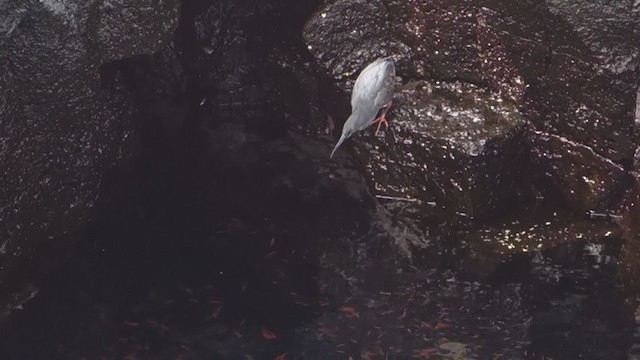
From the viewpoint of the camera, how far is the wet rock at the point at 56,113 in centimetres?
525

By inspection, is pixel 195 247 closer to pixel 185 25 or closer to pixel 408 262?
pixel 408 262

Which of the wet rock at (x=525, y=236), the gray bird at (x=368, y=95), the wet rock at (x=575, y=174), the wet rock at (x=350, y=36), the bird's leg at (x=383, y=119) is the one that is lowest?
the wet rock at (x=525, y=236)

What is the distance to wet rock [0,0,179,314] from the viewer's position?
5.25m

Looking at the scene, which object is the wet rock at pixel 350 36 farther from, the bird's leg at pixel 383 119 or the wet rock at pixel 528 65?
the bird's leg at pixel 383 119

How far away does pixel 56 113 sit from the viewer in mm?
5566

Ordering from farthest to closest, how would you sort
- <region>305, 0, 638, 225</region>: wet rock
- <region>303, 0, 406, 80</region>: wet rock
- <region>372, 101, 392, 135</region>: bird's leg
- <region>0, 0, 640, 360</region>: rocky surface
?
<region>303, 0, 406, 80</region>: wet rock, <region>372, 101, 392, 135</region>: bird's leg, <region>305, 0, 638, 225</region>: wet rock, <region>0, 0, 640, 360</region>: rocky surface

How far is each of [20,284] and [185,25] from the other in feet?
8.40

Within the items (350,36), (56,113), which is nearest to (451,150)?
(350,36)

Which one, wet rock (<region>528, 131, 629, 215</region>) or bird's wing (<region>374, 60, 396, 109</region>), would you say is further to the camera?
wet rock (<region>528, 131, 629, 215</region>)

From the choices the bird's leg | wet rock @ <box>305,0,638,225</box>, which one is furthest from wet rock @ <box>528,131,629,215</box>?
the bird's leg

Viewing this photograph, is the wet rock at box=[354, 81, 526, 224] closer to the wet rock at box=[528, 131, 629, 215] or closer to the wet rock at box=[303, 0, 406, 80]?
the wet rock at box=[528, 131, 629, 215]

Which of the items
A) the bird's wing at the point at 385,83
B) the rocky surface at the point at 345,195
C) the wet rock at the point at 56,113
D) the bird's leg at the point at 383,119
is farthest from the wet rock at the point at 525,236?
the wet rock at the point at 56,113

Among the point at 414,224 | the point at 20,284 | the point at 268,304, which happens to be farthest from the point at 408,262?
the point at 20,284

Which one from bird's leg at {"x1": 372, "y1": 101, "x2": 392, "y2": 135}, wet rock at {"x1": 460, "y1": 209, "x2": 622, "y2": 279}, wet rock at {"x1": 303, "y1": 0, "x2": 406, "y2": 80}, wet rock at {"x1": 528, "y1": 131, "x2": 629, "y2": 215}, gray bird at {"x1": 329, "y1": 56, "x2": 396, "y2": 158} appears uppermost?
wet rock at {"x1": 303, "y1": 0, "x2": 406, "y2": 80}
